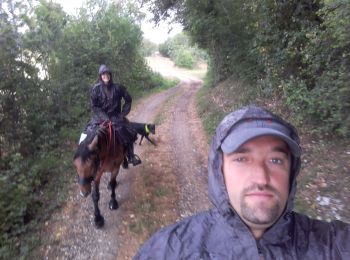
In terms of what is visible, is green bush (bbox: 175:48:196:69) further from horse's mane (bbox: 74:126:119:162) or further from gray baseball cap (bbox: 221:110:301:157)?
gray baseball cap (bbox: 221:110:301:157)

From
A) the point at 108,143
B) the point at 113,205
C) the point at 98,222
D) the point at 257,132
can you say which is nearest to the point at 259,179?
the point at 257,132

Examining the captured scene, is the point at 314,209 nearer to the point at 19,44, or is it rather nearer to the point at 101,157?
the point at 101,157

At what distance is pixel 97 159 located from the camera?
5.33 m

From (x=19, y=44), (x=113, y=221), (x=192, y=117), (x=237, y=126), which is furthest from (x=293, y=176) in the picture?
(x=192, y=117)

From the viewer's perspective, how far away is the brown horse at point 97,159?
504 cm

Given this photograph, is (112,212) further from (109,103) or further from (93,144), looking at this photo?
(109,103)

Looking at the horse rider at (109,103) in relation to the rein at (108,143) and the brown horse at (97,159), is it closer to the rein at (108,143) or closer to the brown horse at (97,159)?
the brown horse at (97,159)

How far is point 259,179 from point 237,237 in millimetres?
390

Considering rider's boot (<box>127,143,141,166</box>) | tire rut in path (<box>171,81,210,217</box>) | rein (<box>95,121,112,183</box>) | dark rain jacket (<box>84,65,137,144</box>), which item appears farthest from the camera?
rider's boot (<box>127,143,141,166</box>)

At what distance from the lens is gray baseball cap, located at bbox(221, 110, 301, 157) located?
76.4 inches

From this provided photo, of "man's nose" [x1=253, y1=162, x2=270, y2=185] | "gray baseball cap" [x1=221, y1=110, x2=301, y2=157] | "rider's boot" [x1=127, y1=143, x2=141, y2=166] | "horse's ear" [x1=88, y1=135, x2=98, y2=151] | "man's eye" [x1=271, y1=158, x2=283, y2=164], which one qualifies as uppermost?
"gray baseball cap" [x1=221, y1=110, x2=301, y2=157]

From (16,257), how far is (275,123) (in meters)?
5.08

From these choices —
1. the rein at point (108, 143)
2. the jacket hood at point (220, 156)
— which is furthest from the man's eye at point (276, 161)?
the rein at point (108, 143)

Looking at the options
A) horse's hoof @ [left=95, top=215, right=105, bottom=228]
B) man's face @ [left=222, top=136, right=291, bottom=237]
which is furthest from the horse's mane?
man's face @ [left=222, top=136, right=291, bottom=237]
